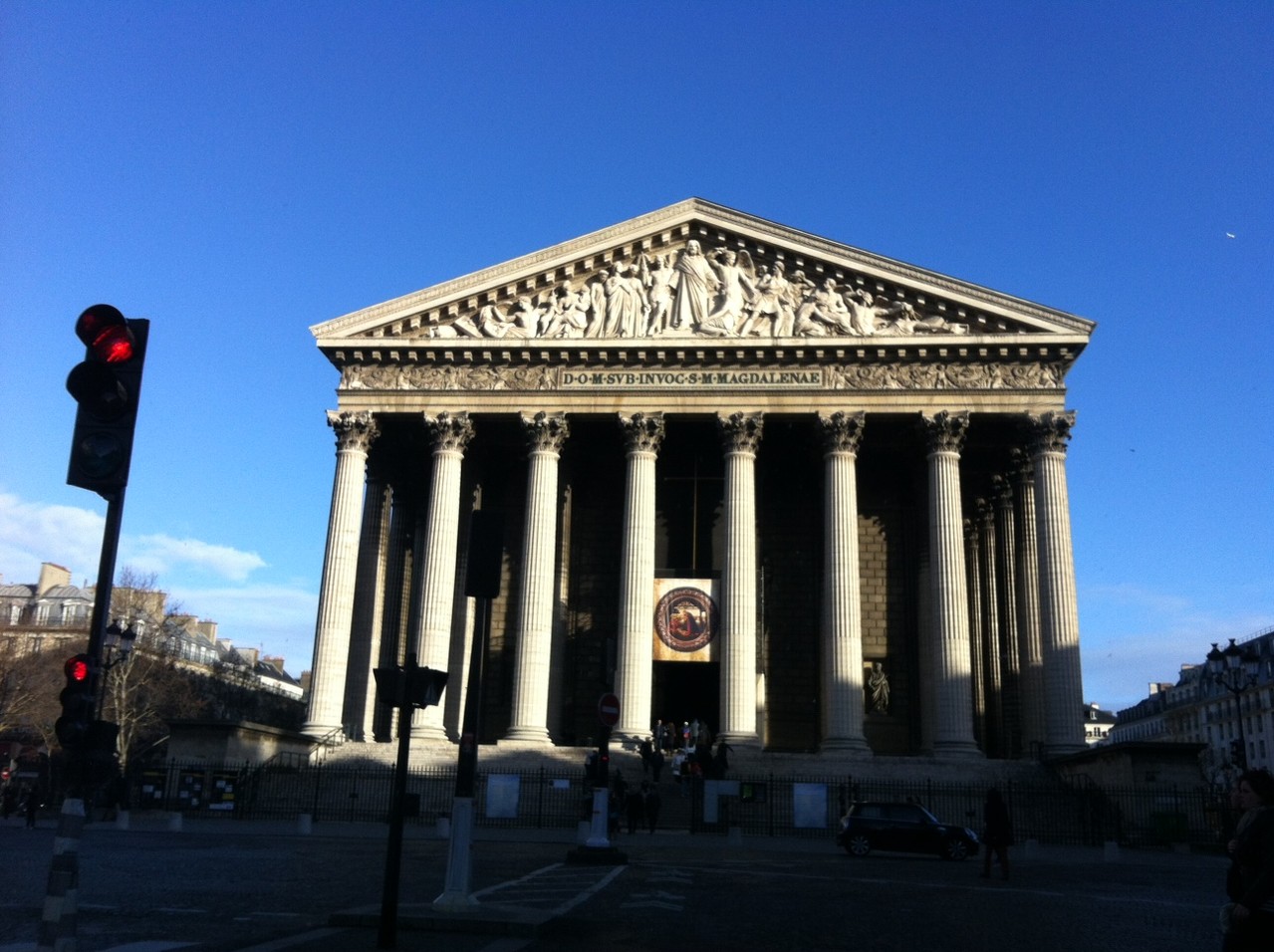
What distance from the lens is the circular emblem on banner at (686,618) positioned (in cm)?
3794

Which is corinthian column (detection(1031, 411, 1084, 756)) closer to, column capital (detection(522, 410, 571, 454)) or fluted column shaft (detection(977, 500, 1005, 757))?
fluted column shaft (detection(977, 500, 1005, 757))

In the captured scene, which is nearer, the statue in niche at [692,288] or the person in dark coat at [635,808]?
the person in dark coat at [635,808]

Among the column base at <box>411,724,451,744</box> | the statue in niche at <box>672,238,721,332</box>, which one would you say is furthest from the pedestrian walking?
the statue in niche at <box>672,238,721,332</box>

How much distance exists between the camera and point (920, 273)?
38188mm

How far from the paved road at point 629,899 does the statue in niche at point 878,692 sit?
16.5 meters

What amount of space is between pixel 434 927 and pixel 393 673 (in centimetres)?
252

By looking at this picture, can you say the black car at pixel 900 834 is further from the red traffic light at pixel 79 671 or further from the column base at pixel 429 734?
the red traffic light at pixel 79 671

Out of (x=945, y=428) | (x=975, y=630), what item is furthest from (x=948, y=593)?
(x=975, y=630)

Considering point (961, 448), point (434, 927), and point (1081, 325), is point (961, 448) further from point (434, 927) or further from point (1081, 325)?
point (434, 927)

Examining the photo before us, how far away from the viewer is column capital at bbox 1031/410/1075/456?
37.0m

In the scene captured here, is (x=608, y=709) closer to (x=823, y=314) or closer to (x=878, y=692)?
(x=823, y=314)

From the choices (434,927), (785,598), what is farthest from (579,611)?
(434,927)

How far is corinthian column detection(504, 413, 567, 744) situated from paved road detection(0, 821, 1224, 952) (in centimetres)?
1166

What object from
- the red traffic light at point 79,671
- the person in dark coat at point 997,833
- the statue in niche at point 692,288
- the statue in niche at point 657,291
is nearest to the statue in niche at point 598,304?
the statue in niche at point 657,291
